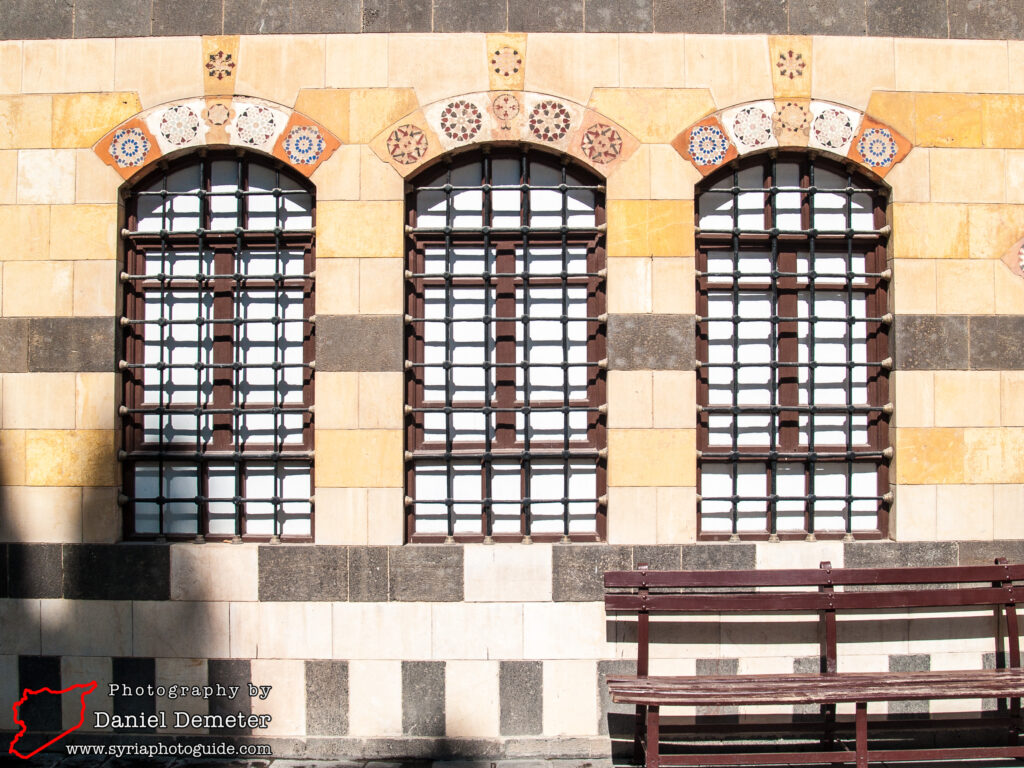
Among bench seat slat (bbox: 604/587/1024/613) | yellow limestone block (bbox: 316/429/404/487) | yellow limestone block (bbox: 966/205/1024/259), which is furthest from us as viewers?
yellow limestone block (bbox: 966/205/1024/259)

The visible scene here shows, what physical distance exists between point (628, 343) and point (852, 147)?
1.97 m

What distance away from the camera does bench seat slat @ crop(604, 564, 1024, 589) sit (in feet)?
14.8

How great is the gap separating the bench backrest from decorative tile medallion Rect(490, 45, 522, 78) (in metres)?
3.28

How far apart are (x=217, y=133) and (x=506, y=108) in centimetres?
190

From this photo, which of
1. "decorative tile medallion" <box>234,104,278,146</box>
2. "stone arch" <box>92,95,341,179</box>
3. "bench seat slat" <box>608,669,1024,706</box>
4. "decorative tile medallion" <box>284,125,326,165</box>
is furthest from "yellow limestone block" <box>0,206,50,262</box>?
"bench seat slat" <box>608,669,1024,706</box>

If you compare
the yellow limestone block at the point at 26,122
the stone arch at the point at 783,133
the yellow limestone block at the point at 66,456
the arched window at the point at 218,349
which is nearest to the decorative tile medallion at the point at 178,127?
the arched window at the point at 218,349

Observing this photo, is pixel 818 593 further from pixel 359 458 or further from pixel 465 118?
pixel 465 118

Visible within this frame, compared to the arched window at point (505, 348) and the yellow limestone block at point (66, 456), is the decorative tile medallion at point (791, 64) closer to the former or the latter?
the arched window at point (505, 348)

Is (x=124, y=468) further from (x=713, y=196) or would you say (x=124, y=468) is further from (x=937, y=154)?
(x=937, y=154)

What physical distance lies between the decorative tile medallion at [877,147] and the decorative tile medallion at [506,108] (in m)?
Result: 2.27

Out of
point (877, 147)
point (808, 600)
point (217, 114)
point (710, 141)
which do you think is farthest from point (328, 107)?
point (808, 600)

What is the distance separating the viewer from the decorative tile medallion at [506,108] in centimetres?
475

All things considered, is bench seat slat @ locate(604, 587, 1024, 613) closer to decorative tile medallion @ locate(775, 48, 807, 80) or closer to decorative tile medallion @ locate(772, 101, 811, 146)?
decorative tile medallion @ locate(772, 101, 811, 146)

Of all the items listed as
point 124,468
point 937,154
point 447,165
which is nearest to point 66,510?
point 124,468
